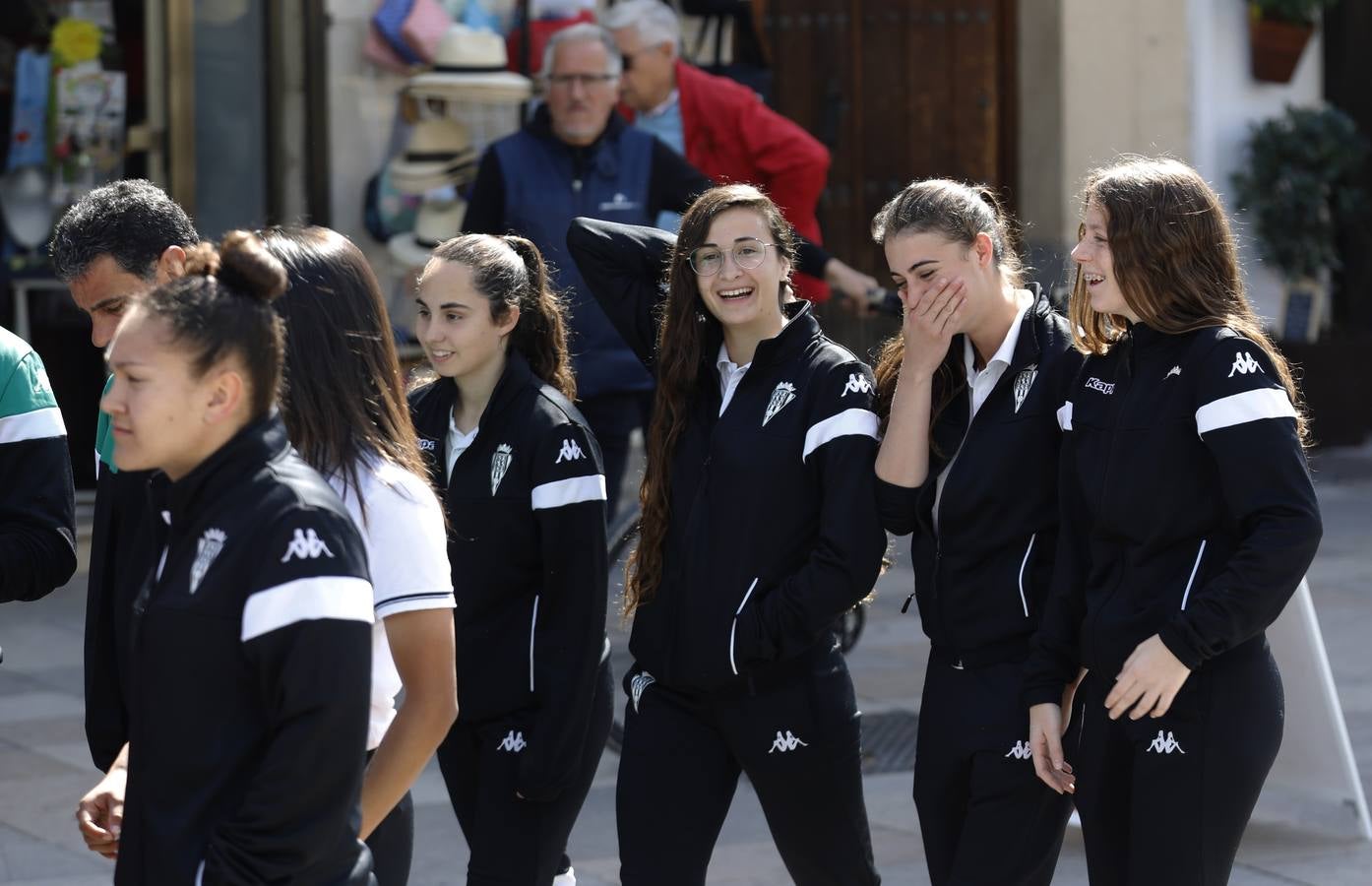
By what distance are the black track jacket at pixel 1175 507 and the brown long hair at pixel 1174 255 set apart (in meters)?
0.05

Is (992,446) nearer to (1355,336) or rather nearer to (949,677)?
(949,677)

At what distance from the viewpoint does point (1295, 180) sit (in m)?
11.4

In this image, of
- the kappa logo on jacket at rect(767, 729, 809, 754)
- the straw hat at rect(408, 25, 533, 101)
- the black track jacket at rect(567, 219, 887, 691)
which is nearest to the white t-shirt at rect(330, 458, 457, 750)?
the black track jacket at rect(567, 219, 887, 691)

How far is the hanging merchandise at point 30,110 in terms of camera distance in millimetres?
9039

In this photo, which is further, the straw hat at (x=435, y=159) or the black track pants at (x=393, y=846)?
the straw hat at (x=435, y=159)

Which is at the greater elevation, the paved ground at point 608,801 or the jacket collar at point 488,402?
the jacket collar at point 488,402

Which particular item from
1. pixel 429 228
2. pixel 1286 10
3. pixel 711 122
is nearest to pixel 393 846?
pixel 711 122

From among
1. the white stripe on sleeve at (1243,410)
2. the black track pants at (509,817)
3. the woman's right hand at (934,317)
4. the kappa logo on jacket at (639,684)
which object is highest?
the woman's right hand at (934,317)

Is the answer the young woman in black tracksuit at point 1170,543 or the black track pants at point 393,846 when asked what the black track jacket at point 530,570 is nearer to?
the black track pants at point 393,846

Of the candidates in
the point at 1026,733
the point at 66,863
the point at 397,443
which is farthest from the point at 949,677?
the point at 66,863

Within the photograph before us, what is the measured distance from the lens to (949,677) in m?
3.73

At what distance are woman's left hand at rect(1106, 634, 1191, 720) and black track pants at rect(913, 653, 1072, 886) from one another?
352mm

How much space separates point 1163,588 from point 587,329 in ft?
10.4

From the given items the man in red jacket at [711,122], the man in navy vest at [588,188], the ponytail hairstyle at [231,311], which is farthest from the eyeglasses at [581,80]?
the ponytail hairstyle at [231,311]
